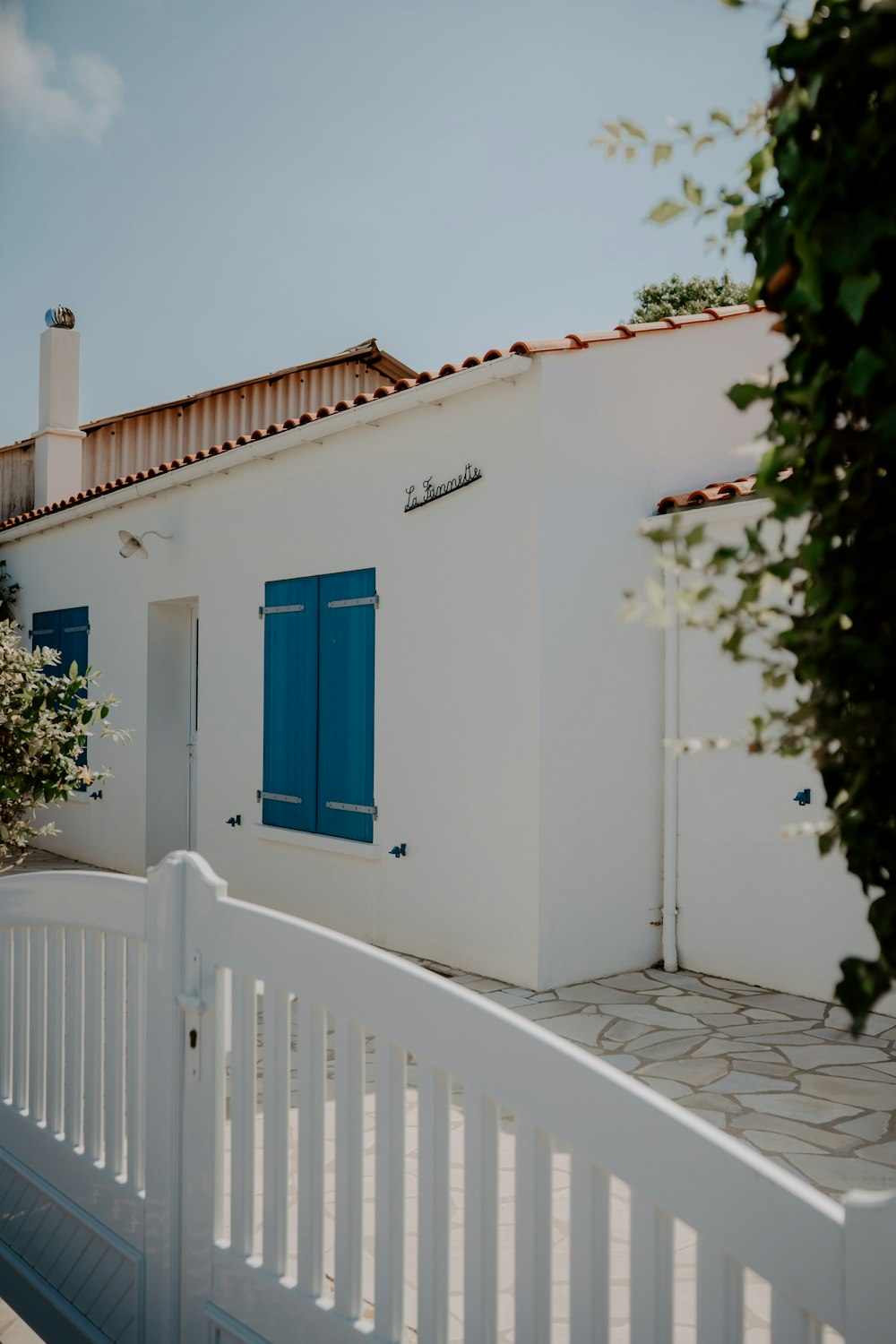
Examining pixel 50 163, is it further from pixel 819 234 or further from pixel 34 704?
pixel 819 234

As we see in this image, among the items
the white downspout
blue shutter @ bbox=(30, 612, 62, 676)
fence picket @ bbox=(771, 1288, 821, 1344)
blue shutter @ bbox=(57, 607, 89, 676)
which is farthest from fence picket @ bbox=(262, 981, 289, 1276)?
blue shutter @ bbox=(30, 612, 62, 676)

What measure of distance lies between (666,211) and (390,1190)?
1.64 m

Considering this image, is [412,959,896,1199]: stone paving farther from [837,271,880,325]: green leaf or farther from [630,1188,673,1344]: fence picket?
[837,271,880,325]: green leaf

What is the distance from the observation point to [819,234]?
1.02 m

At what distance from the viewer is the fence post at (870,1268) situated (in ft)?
3.94

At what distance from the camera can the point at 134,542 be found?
33.1ft

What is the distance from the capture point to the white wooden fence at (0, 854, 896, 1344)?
1.40 meters

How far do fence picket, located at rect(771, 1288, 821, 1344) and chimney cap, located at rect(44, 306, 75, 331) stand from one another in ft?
46.8

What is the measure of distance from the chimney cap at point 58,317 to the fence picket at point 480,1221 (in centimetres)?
1372

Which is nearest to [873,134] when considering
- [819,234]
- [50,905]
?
[819,234]

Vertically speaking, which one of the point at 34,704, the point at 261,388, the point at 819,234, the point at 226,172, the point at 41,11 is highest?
the point at 226,172

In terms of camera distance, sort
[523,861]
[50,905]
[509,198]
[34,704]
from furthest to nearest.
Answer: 1. [509,198]
2. [523,861]
3. [34,704]
4. [50,905]

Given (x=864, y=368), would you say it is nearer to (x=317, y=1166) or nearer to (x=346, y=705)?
(x=317, y=1166)

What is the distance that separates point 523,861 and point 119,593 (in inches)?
235
